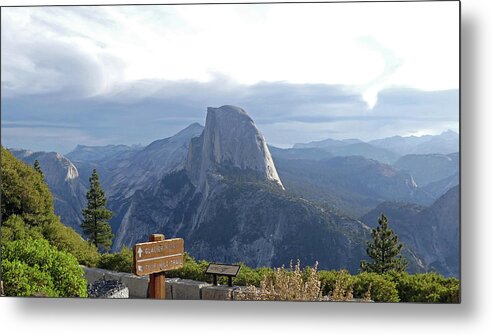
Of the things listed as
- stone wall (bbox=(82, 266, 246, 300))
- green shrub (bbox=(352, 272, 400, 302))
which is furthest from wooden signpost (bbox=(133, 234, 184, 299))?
green shrub (bbox=(352, 272, 400, 302))

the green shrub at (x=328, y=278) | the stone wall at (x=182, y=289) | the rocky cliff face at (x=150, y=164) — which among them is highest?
the rocky cliff face at (x=150, y=164)

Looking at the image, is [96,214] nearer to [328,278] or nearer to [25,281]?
[25,281]

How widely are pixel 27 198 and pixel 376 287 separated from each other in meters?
3.29

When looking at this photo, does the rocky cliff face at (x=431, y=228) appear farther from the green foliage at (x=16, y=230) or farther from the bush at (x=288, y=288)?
the green foliage at (x=16, y=230)

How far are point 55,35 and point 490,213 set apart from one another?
3.87 metres

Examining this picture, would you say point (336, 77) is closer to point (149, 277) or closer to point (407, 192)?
point (407, 192)

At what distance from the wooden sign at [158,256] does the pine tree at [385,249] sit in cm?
161

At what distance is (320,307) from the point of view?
566cm

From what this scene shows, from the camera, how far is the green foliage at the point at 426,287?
219 inches

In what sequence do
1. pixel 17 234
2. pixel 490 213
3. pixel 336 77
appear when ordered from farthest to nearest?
1. pixel 17 234
2. pixel 336 77
3. pixel 490 213

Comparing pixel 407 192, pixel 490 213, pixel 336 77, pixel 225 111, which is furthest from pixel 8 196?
pixel 490 213

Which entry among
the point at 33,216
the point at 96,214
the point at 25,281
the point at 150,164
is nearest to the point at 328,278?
the point at 150,164

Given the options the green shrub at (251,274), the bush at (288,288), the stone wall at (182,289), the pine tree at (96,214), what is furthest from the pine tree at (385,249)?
the pine tree at (96,214)

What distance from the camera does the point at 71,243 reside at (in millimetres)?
6434
